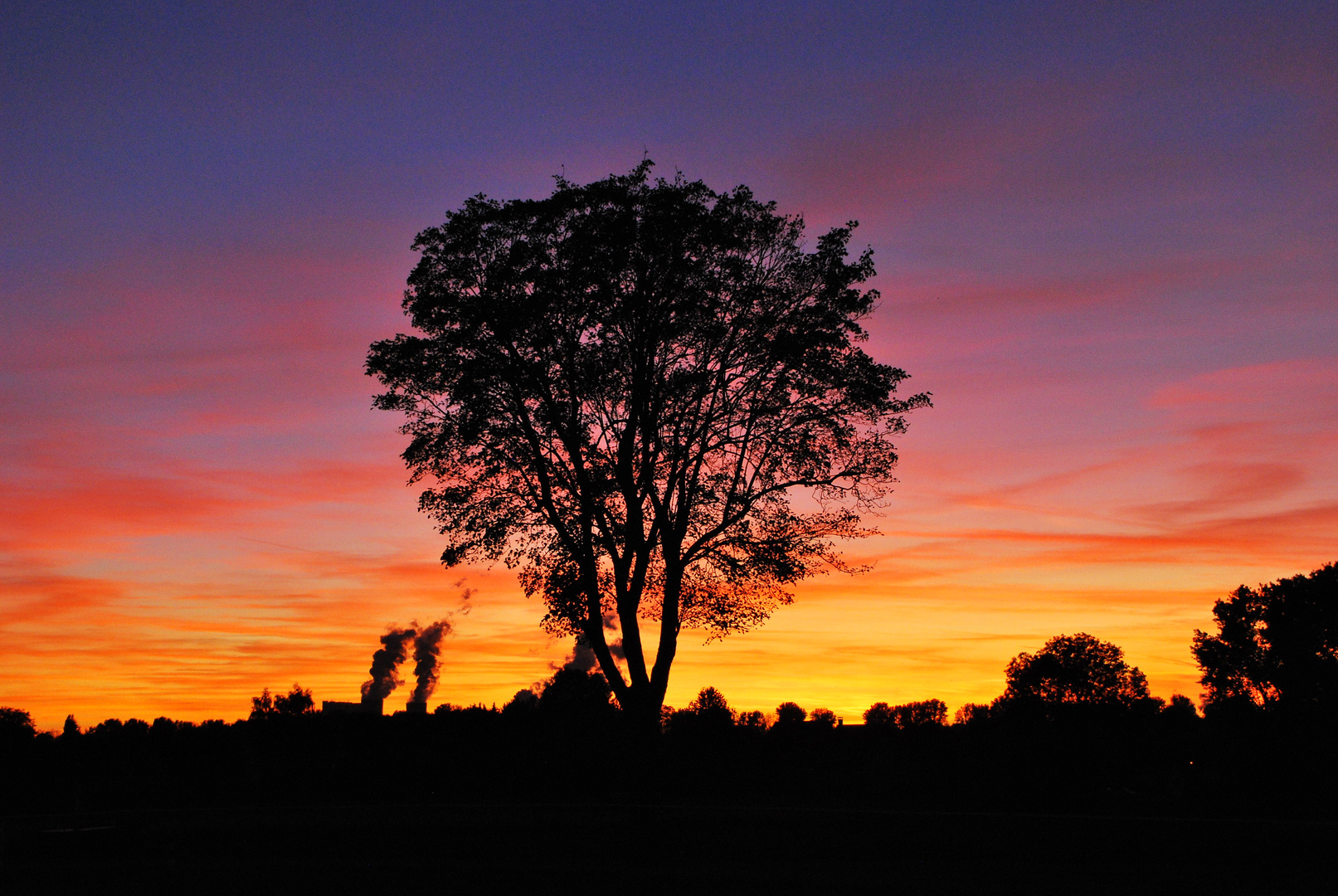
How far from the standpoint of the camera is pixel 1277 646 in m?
65.6

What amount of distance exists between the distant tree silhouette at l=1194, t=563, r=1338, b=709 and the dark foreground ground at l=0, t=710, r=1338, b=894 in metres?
22.8

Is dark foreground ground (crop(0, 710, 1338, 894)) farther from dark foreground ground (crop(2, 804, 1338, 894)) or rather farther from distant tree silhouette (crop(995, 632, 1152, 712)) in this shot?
distant tree silhouette (crop(995, 632, 1152, 712))

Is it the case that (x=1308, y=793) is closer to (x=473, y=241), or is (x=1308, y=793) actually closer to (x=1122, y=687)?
(x=473, y=241)

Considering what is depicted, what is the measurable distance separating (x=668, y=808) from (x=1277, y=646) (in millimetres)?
58195

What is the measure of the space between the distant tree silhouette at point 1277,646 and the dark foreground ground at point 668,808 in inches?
896

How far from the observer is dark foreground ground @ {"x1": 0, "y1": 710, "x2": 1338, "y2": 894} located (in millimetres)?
17234

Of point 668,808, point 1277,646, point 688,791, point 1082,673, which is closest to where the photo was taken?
point 668,808

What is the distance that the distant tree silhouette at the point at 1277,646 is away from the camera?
63094 mm

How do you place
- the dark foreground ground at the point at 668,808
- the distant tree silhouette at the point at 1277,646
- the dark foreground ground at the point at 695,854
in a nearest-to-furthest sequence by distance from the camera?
the dark foreground ground at the point at 695,854, the dark foreground ground at the point at 668,808, the distant tree silhouette at the point at 1277,646

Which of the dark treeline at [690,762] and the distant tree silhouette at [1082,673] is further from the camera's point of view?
the distant tree silhouette at [1082,673]

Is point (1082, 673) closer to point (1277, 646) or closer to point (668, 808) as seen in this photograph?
point (1277, 646)

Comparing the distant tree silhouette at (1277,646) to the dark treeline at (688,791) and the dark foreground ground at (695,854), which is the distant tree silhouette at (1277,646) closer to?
the dark treeline at (688,791)

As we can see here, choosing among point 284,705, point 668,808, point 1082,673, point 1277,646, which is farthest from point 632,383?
point 284,705

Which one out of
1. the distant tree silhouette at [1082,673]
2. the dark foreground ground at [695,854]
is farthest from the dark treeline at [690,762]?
the distant tree silhouette at [1082,673]
